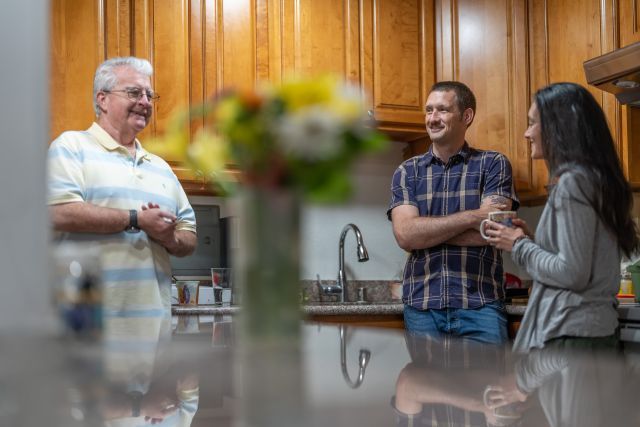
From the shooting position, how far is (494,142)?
362 cm

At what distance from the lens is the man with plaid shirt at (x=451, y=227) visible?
2812 millimetres

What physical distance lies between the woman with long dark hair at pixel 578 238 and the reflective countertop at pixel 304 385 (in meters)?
0.32

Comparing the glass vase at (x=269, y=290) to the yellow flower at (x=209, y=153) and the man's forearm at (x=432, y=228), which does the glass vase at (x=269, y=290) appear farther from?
the man's forearm at (x=432, y=228)

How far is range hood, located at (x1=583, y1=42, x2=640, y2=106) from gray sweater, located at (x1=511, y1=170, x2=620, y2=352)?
1.18 meters

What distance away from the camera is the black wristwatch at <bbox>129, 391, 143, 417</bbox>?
81 cm

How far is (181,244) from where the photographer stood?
8.13 ft

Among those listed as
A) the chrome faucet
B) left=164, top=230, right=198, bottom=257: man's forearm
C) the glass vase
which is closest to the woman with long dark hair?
left=164, top=230, right=198, bottom=257: man's forearm

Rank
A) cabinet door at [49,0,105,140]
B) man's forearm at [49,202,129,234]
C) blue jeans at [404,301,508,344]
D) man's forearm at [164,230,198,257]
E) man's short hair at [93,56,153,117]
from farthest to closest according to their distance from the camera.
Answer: cabinet door at [49,0,105,140]
blue jeans at [404,301,508,344]
man's short hair at [93,56,153,117]
man's forearm at [164,230,198,257]
man's forearm at [49,202,129,234]

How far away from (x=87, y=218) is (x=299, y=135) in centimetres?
186

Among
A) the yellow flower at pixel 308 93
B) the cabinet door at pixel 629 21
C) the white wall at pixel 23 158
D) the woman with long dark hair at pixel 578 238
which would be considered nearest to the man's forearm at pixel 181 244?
the woman with long dark hair at pixel 578 238

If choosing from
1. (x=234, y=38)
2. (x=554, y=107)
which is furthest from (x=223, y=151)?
(x=234, y=38)

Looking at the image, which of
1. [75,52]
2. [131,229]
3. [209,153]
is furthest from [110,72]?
[209,153]

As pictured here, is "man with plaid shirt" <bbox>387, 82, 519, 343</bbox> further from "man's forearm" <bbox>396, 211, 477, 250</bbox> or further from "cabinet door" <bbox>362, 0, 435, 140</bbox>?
"cabinet door" <bbox>362, 0, 435, 140</bbox>

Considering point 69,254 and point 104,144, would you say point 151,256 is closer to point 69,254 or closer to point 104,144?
point 104,144
